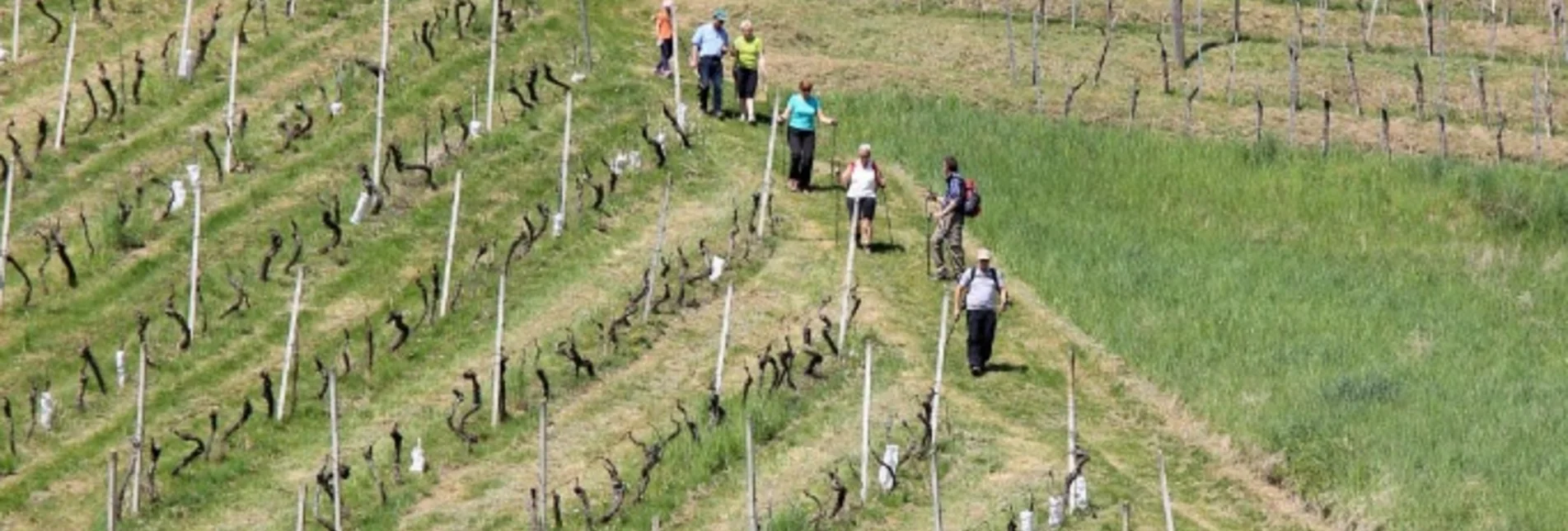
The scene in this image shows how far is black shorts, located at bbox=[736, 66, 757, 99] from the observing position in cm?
5091

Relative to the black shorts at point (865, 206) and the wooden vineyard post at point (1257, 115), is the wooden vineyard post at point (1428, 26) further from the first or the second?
the black shorts at point (865, 206)

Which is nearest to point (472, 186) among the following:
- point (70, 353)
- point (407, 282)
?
point (407, 282)

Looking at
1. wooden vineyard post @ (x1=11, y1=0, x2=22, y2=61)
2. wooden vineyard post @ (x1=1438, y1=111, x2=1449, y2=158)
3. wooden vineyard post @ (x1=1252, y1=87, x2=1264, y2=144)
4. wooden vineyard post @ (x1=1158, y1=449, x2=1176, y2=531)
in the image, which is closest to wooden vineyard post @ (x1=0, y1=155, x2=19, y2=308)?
wooden vineyard post @ (x1=11, y1=0, x2=22, y2=61)

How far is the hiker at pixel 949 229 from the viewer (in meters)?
45.3

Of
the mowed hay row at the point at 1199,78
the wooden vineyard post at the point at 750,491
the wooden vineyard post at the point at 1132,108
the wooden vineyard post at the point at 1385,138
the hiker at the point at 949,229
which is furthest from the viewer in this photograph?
the mowed hay row at the point at 1199,78

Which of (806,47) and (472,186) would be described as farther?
(806,47)

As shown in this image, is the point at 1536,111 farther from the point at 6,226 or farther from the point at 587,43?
the point at 6,226

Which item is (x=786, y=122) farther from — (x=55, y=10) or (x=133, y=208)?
(x=55, y=10)

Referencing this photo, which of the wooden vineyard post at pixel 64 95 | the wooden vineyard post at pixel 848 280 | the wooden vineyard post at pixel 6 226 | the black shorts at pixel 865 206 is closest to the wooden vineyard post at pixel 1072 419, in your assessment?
the wooden vineyard post at pixel 848 280

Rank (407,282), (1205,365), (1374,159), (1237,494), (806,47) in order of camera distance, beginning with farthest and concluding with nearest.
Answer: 1. (806,47)
2. (1374,159)
3. (407,282)
4. (1205,365)
5. (1237,494)

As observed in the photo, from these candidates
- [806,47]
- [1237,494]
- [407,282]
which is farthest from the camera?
[806,47]

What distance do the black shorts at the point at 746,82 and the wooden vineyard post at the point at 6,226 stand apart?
815 cm

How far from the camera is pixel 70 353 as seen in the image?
4500cm

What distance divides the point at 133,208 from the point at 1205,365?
12243 mm
